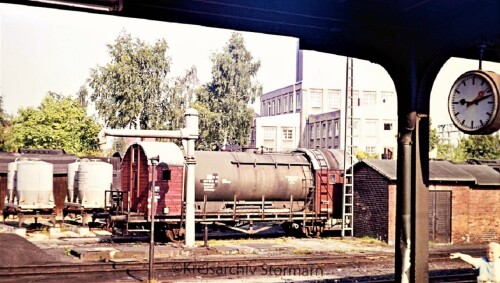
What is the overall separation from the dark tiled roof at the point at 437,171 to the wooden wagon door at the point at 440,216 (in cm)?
74

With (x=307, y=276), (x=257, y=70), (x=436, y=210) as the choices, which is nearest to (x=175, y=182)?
(x=307, y=276)

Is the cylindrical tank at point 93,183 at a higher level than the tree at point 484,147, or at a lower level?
lower

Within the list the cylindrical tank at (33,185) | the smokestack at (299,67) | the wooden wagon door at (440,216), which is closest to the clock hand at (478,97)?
the wooden wagon door at (440,216)

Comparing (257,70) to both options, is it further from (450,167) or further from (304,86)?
(450,167)

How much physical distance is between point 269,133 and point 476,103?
206 ft

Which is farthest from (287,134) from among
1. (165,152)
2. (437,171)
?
(165,152)

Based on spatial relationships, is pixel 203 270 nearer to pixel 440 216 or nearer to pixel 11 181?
pixel 440 216

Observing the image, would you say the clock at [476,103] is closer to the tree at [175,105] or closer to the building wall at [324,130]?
the tree at [175,105]

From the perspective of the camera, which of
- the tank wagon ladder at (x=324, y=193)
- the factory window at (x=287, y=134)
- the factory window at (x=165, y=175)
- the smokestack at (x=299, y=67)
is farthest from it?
the smokestack at (x=299, y=67)

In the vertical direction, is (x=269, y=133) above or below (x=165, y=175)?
above

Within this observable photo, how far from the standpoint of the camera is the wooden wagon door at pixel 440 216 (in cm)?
2272

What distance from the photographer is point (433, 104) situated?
6259 centimetres

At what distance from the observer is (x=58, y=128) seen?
2044 inches

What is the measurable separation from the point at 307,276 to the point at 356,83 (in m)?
67.7
